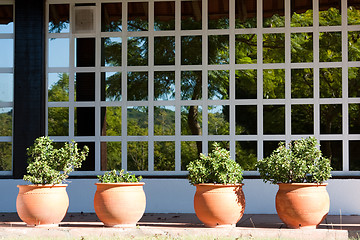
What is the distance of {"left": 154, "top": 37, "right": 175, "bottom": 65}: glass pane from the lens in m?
9.17

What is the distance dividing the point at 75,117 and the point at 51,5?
5.88 ft

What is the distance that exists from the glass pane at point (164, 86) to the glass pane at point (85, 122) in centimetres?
105

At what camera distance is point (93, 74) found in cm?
914

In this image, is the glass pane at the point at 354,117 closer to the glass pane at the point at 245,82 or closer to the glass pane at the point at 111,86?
the glass pane at the point at 245,82

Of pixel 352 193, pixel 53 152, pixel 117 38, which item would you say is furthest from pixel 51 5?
pixel 352 193

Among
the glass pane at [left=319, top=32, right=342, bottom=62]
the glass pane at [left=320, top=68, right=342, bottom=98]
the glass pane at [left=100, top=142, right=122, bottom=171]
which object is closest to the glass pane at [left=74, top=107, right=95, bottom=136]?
the glass pane at [left=100, top=142, right=122, bottom=171]

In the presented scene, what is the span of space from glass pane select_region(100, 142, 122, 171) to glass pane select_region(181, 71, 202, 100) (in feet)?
4.45

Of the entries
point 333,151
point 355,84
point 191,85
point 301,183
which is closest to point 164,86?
point 191,85

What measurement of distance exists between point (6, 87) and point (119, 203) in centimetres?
343

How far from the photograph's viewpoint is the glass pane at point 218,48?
375 inches

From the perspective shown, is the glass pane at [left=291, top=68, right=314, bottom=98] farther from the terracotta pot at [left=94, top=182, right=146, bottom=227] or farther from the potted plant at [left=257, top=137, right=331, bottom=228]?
the terracotta pot at [left=94, top=182, right=146, bottom=227]

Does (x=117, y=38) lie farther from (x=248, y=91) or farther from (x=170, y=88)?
(x=248, y=91)

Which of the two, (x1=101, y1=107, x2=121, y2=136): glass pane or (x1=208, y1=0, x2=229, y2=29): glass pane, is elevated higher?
(x1=208, y1=0, x2=229, y2=29): glass pane

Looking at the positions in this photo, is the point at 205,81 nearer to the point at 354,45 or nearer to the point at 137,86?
the point at 137,86
